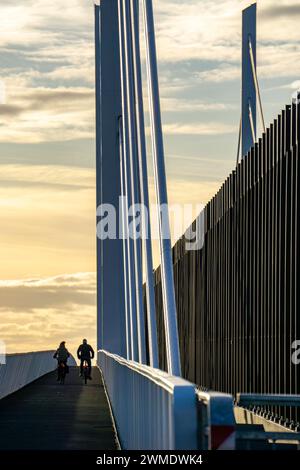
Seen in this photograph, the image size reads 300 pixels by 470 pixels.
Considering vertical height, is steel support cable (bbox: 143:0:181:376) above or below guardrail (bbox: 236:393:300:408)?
above

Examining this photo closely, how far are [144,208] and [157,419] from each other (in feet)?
34.2

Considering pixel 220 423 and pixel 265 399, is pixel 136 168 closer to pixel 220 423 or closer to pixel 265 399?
pixel 265 399

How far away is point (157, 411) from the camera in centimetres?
1220

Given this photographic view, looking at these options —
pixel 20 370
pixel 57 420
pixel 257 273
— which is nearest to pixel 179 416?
pixel 257 273

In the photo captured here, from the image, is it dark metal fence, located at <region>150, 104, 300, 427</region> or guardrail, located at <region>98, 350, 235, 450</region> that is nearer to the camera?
guardrail, located at <region>98, 350, 235, 450</region>

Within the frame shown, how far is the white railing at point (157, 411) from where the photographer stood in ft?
→ 31.8

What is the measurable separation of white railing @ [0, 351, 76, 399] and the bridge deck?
39cm

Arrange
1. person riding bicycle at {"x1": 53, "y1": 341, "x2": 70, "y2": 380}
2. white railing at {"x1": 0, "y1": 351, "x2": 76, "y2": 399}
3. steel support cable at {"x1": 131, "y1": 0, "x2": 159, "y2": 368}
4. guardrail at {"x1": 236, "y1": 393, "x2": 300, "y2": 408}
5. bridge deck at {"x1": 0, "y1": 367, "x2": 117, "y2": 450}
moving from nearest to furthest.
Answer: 1. guardrail at {"x1": 236, "y1": 393, "x2": 300, "y2": 408}
2. steel support cable at {"x1": 131, "y1": 0, "x2": 159, "y2": 368}
3. bridge deck at {"x1": 0, "y1": 367, "x2": 117, "y2": 450}
4. white railing at {"x1": 0, "y1": 351, "x2": 76, "y2": 399}
5. person riding bicycle at {"x1": 53, "y1": 341, "x2": 70, "y2": 380}

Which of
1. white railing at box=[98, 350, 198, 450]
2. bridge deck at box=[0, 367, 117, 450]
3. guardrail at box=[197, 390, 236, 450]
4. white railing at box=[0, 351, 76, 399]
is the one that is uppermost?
white railing at box=[0, 351, 76, 399]

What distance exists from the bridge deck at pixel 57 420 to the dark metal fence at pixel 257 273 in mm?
2489

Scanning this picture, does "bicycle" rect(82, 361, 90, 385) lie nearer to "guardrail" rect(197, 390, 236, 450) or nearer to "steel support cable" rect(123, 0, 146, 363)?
"steel support cable" rect(123, 0, 146, 363)

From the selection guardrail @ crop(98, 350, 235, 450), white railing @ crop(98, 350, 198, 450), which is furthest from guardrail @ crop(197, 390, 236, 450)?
white railing @ crop(98, 350, 198, 450)

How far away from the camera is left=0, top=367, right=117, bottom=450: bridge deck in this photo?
2192 centimetres
